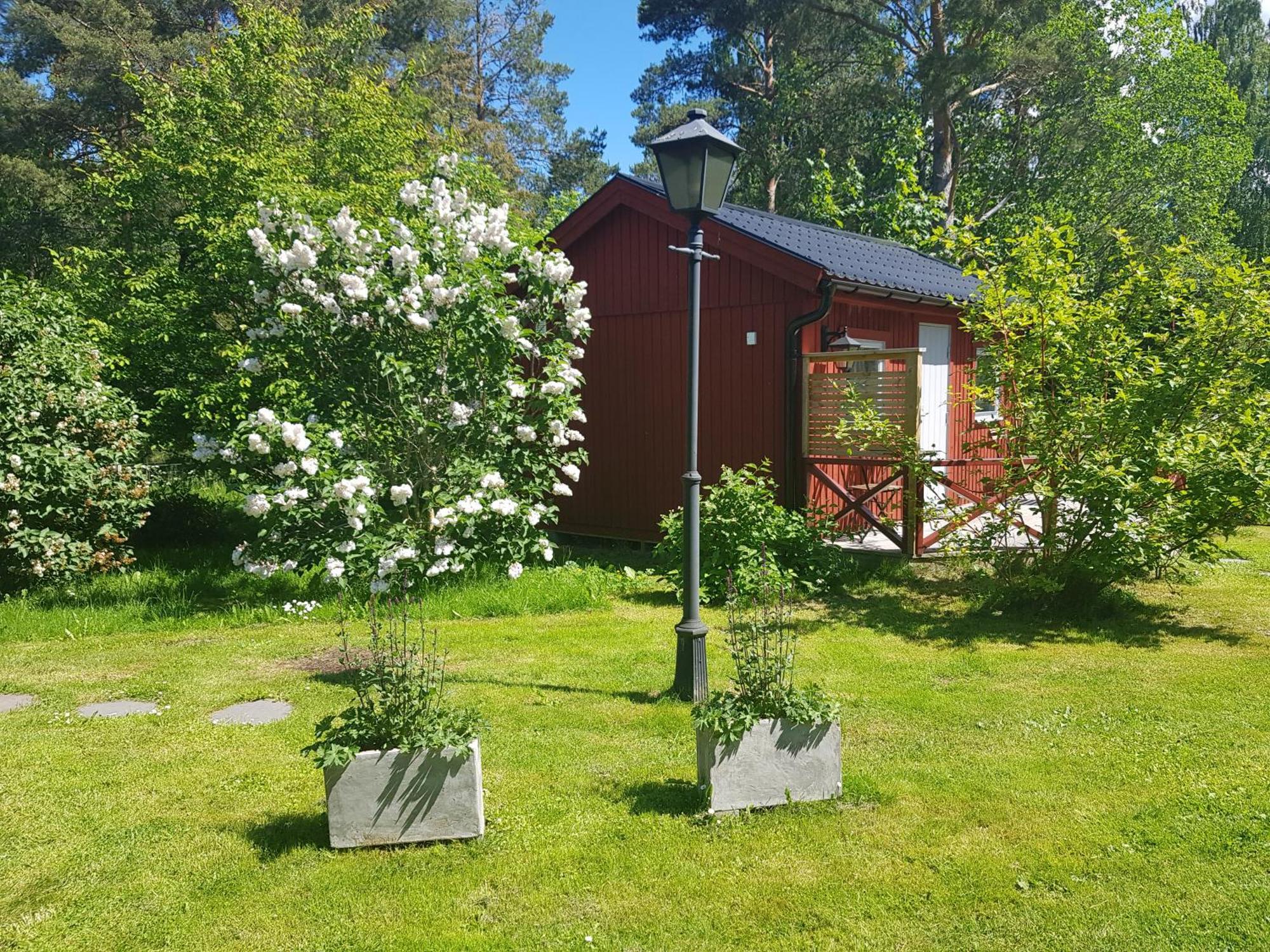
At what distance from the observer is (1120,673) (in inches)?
215

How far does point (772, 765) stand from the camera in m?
3.54

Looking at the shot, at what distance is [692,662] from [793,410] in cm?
465

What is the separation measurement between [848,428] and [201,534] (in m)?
8.01

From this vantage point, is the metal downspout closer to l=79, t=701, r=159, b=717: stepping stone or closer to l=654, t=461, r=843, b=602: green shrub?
l=654, t=461, r=843, b=602: green shrub

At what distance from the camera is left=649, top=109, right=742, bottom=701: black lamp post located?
15.8 ft

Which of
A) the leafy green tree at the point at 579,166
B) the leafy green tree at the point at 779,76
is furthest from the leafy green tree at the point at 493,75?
the leafy green tree at the point at 779,76

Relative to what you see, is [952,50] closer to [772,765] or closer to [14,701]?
[772,765]

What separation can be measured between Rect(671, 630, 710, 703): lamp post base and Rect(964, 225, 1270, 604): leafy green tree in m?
3.13

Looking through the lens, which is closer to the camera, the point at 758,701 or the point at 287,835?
the point at 287,835

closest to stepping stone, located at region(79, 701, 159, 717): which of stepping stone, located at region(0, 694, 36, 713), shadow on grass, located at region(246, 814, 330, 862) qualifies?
stepping stone, located at region(0, 694, 36, 713)

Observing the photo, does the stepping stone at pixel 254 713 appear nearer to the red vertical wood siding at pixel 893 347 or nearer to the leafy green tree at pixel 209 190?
the leafy green tree at pixel 209 190

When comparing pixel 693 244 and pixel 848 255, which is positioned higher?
pixel 848 255

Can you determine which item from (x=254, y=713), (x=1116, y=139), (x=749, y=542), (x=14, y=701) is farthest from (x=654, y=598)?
(x=1116, y=139)

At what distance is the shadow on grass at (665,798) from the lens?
3582mm
